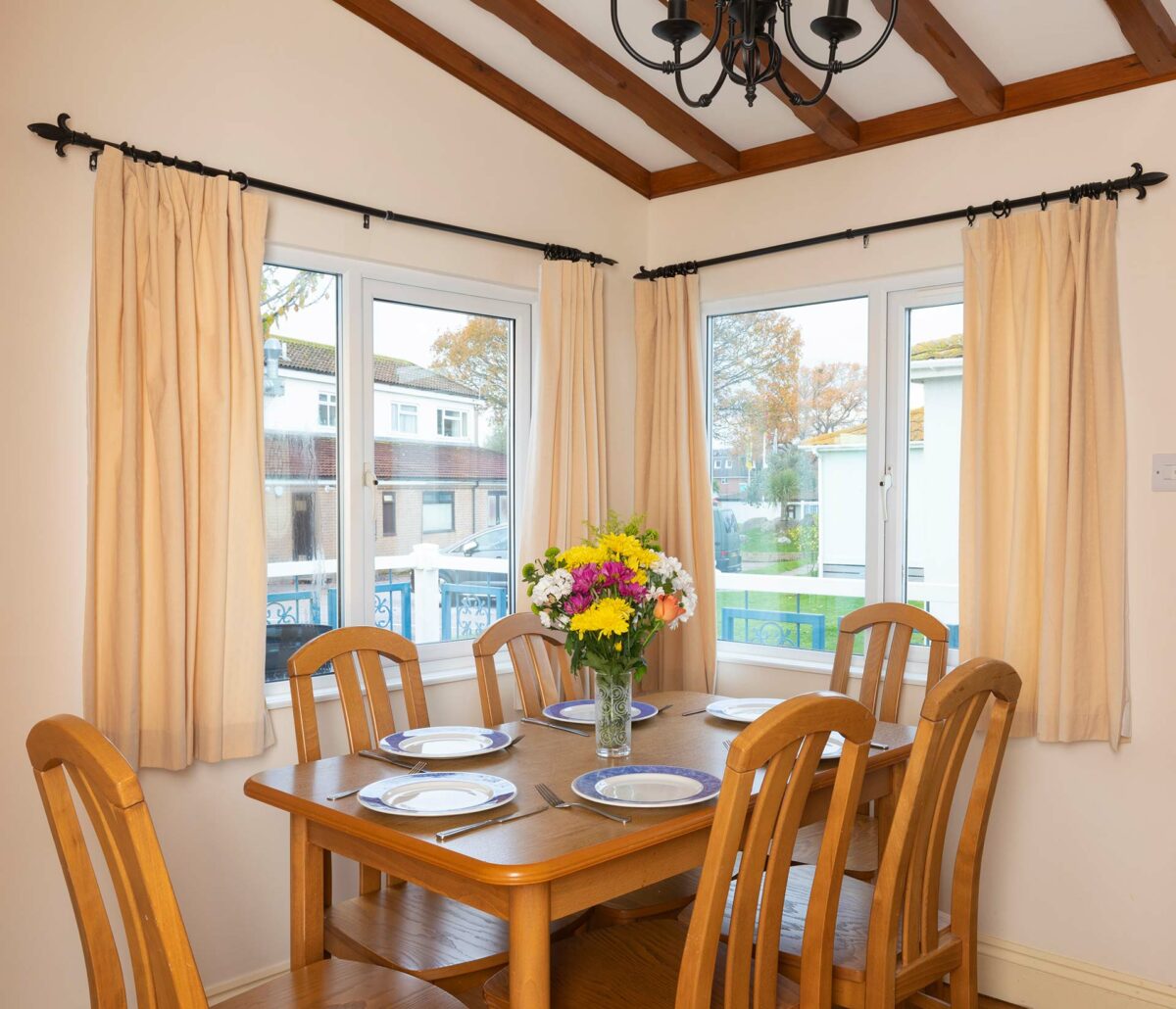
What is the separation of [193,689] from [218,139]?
58.0 inches

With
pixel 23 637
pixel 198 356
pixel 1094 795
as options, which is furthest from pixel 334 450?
pixel 1094 795

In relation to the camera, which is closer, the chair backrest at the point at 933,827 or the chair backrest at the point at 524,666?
the chair backrest at the point at 933,827

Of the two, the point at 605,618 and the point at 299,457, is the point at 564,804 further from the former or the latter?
the point at 299,457

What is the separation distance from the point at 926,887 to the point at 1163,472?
1433mm

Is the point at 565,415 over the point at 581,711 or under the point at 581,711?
over

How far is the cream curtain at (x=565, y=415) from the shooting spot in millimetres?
3639

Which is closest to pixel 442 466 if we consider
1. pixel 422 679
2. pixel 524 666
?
pixel 422 679

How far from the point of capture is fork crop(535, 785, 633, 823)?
1.93 meters

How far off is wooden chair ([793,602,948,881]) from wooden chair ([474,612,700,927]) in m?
0.45

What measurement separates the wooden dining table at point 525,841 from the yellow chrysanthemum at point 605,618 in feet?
1.08

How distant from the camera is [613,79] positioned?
3330mm

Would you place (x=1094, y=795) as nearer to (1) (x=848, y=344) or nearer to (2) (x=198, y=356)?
(1) (x=848, y=344)

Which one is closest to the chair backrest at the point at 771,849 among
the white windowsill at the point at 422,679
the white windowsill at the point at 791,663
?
the white windowsill at the point at 422,679

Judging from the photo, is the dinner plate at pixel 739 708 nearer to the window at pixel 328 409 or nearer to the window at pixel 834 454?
the window at pixel 834 454
